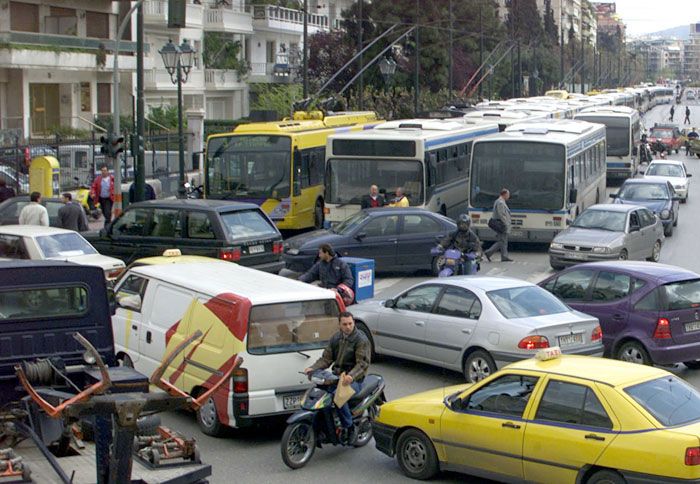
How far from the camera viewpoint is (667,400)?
381 inches

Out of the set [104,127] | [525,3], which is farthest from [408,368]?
[525,3]

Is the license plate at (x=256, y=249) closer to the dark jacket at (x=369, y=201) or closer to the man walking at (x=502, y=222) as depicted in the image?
the dark jacket at (x=369, y=201)

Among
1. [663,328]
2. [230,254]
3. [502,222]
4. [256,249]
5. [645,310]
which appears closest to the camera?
[663,328]

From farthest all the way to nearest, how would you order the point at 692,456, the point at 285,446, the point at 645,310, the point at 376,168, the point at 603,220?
the point at 376,168, the point at 603,220, the point at 645,310, the point at 285,446, the point at 692,456

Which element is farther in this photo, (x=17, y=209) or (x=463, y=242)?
(x=17, y=209)

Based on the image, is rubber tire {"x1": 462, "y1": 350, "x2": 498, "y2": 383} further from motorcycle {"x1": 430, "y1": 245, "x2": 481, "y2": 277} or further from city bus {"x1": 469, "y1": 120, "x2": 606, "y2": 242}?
city bus {"x1": 469, "y1": 120, "x2": 606, "y2": 242}

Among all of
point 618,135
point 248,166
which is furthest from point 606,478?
point 618,135

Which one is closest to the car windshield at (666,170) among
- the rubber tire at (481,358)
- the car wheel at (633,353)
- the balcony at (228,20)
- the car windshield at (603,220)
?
the car windshield at (603,220)

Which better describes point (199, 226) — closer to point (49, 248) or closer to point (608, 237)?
point (49, 248)

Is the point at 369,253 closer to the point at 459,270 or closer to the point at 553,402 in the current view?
the point at 459,270

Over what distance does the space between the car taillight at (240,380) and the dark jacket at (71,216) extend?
13290mm

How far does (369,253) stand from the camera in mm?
23797

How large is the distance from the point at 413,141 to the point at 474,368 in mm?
13503

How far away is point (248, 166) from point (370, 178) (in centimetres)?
309
